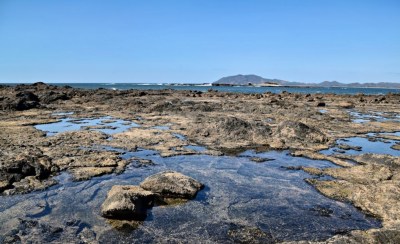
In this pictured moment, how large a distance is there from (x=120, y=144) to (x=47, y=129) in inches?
294

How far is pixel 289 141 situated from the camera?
1778 cm

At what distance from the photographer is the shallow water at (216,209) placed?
7906mm

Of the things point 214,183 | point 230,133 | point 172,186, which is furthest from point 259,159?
point 172,186

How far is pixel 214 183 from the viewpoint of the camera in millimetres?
11492

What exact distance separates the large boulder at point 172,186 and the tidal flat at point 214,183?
1.16 feet

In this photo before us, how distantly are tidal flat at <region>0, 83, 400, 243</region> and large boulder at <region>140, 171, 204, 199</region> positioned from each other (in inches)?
13.9

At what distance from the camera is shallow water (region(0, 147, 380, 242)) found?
7906mm

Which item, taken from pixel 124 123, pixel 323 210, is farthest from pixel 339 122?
pixel 323 210

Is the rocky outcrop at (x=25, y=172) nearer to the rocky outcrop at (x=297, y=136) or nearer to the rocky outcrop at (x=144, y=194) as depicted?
the rocky outcrop at (x=144, y=194)

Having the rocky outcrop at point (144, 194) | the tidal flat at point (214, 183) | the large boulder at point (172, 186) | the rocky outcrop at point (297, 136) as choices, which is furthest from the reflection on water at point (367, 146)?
the rocky outcrop at point (144, 194)

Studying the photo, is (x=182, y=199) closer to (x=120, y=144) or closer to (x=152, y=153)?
(x=152, y=153)

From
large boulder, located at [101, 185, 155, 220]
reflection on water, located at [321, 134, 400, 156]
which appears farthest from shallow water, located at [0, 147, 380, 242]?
reflection on water, located at [321, 134, 400, 156]

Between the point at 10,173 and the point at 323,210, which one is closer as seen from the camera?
the point at 323,210

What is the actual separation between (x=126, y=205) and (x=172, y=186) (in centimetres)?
200
